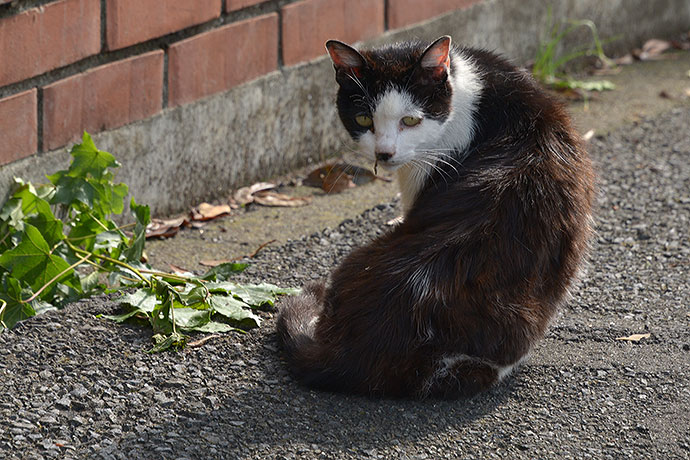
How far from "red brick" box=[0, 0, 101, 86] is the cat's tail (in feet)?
4.37

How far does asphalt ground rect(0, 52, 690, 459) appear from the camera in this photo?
267 centimetres

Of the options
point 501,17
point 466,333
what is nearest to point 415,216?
point 466,333

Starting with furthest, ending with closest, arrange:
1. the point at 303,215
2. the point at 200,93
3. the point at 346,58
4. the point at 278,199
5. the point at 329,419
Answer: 1. the point at 278,199
2. the point at 303,215
3. the point at 200,93
4. the point at 346,58
5. the point at 329,419

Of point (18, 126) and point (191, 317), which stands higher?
point (18, 126)

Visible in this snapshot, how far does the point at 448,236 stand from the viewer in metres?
2.87

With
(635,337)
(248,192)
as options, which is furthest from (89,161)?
(635,337)

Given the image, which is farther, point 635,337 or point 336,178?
point 336,178

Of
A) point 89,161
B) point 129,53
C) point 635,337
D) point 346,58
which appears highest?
point 346,58

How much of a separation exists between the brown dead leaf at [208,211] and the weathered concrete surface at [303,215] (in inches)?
1.3

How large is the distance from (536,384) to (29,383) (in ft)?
4.94

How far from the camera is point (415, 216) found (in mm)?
3061

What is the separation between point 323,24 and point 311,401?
2506 millimetres

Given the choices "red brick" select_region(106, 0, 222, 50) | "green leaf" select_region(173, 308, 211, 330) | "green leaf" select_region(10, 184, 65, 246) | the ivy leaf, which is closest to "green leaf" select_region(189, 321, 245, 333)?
"green leaf" select_region(173, 308, 211, 330)

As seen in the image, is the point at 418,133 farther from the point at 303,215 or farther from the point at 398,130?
the point at 303,215
